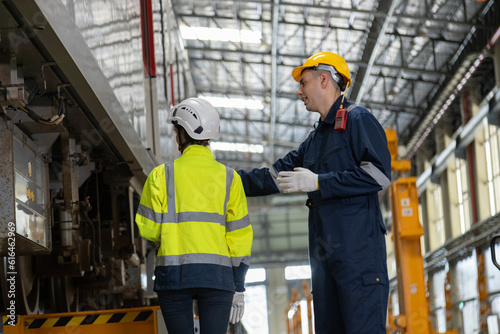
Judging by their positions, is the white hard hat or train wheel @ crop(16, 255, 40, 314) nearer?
the white hard hat

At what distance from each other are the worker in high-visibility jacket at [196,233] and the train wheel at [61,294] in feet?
9.50

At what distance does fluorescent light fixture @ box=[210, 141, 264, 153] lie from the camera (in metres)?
28.3

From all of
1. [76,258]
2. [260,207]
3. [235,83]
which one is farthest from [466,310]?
[260,207]

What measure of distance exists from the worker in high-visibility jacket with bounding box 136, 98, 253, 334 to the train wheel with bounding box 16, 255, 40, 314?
Answer: 6.34 ft

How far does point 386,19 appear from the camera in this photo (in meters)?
15.2

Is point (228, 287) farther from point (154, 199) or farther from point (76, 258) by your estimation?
point (76, 258)

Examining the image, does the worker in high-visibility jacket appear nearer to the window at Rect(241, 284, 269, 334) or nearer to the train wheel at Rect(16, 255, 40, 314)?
the train wheel at Rect(16, 255, 40, 314)

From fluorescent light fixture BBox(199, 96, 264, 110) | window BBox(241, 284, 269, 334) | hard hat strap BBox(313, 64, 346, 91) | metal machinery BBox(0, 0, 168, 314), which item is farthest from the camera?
window BBox(241, 284, 269, 334)

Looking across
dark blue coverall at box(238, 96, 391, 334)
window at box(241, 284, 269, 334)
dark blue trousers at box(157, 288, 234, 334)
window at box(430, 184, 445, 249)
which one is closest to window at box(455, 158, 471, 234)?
window at box(430, 184, 445, 249)

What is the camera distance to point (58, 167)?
4.94m

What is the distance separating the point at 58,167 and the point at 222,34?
14479mm

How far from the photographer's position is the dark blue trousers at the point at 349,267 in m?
3.46

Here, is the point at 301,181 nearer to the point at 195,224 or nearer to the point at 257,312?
the point at 195,224

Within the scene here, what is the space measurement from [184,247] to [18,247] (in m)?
1.00
